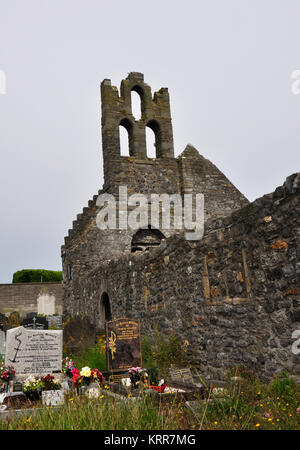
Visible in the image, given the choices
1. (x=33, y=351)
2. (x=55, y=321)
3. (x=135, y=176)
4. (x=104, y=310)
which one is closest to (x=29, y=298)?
(x=55, y=321)

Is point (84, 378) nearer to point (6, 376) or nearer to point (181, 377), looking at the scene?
point (181, 377)

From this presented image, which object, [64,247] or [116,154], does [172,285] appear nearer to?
[116,154]

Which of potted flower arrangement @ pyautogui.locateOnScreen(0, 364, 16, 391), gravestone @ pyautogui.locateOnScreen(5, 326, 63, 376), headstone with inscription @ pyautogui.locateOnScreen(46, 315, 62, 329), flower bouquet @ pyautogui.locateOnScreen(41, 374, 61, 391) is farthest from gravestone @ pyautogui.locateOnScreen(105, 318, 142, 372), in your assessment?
headstone with inscription @ pyautogui.locateOnScreen(46, 315, 62, 329)

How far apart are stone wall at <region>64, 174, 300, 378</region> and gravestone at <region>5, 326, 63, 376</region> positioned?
2.42 meters

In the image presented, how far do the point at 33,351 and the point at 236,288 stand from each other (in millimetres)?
4184

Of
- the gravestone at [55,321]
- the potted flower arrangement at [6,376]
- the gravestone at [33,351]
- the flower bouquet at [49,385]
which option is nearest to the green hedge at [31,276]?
the gravestone at [55,321]

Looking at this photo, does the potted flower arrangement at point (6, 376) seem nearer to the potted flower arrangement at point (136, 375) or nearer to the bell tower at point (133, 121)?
A: the potted flower arrangement at point (136, 375)

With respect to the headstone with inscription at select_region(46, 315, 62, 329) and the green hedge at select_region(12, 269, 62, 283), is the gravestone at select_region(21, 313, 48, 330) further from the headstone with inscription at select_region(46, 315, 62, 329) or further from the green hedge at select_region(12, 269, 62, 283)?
the green hedge at select_region(12, 269, 62, 283)

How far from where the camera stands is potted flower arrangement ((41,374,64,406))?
544 centimetres

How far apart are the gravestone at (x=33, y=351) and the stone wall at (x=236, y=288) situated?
7.94 ft

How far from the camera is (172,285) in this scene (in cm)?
862

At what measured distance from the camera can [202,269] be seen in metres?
7.40
